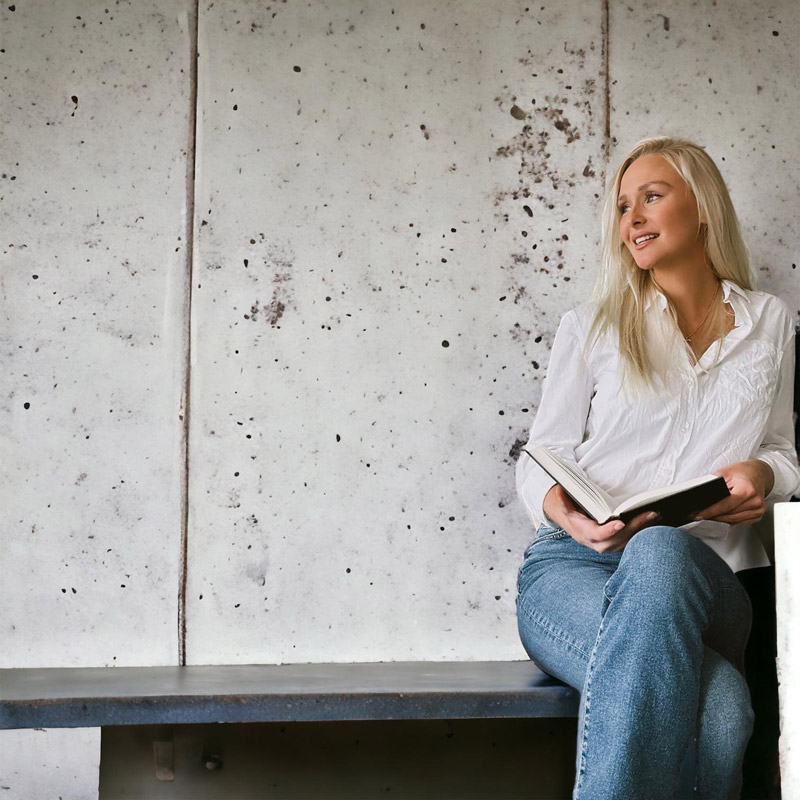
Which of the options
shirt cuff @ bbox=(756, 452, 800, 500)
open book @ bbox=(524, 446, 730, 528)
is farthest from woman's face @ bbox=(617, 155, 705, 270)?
open book @ bbox=(524, 446, 730, 528)

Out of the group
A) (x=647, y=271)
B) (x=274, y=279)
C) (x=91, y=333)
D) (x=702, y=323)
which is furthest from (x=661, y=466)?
(x=91, y=333)

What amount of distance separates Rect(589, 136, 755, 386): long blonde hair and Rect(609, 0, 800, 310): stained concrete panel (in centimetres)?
25

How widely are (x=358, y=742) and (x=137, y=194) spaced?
4.65 ft

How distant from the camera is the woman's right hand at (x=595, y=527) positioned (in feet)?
5.32

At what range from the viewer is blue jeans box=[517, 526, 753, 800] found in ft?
4.35

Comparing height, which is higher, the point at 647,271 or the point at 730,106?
the point at 730,106

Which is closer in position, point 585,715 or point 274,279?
point 585,715

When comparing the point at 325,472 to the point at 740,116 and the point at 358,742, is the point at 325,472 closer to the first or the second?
the point at 358,742

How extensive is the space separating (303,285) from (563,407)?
706 millimetres

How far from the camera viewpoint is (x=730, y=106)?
7.72 feet

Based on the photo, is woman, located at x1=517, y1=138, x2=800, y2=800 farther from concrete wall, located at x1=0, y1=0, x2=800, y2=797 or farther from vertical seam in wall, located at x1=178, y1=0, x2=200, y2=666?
vertical seam in wall, located at x1=178, y1=0, x2=200, y2=666

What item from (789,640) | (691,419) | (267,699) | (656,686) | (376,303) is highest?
(376,303)

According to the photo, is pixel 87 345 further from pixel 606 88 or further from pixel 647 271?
pixel 606 88

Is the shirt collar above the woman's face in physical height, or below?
below
